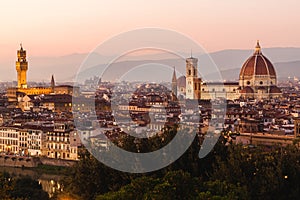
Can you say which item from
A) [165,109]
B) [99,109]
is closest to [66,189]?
[165,109]

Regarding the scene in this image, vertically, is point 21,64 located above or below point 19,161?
above

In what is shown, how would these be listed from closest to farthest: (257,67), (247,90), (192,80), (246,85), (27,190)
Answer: (27,190) → (192,80) → (247,90) → (257,67) → (246,85)

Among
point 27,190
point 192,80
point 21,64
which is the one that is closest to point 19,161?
point 27,190

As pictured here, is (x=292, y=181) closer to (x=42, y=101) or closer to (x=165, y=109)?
(x=165, y=109)

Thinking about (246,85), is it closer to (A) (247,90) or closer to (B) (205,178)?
(A) (247,90)

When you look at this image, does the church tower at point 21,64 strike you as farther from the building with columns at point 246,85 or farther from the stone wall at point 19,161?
the stone wall at point 19,161

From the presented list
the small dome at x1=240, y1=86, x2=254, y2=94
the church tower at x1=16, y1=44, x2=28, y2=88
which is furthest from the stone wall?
the church tower at x1=16, y1=44, x2=28, y2=88

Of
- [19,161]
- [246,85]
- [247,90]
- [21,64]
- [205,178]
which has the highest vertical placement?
[21,64]

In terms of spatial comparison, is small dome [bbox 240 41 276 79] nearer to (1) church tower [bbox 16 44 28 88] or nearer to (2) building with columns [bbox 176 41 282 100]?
(2) building with columns [bbox 176 41 282 100]
